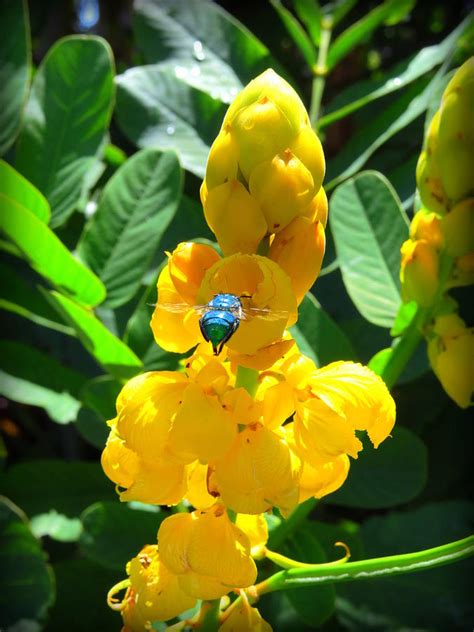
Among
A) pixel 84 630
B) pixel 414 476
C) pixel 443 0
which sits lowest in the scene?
pixel 84 630

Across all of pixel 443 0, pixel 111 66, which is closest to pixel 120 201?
pixel 111 66

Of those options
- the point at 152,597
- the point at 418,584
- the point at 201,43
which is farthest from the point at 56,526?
the point at 201,43

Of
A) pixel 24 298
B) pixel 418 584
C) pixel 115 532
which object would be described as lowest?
pixel 418 584

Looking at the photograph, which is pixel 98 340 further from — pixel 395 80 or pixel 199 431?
pixel 395 80

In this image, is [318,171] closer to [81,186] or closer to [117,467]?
[117,467]

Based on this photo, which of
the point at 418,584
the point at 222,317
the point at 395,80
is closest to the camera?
the point at 222,317

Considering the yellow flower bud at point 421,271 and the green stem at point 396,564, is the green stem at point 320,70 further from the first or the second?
the green stem at point 396,564

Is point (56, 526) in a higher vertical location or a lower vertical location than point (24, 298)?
lower
